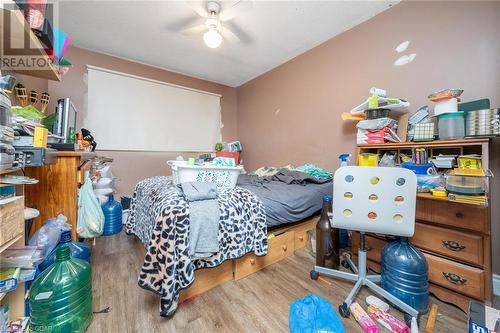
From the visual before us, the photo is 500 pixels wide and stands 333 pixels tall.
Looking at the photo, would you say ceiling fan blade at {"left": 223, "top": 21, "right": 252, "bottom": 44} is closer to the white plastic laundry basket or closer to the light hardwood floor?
the white plastic laundry basket

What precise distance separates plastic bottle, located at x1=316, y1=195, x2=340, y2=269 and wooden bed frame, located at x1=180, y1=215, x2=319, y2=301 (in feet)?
1.04

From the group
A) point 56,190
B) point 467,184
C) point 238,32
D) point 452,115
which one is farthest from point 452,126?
point 56,190

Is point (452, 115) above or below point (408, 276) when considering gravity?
above

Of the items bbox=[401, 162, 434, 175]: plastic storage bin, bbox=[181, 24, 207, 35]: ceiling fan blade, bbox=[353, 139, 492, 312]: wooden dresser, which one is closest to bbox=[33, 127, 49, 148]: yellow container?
bbox=[181, 24, 207, 35]: ceiling fan blade

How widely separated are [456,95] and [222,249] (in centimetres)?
192

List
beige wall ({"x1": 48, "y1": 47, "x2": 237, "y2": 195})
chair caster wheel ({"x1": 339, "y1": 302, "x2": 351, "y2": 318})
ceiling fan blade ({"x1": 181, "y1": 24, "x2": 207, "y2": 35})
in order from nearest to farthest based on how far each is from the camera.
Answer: chair caster wheel ({"x1": 339, "y1": 302, "x2": 351, "y2": 318}) → ceiling fan blade ({"x1": 181, "y1": 24, "x2": 207, "y2": 35}) → beige wall ({"x1": 48, "y1": 47, "x2": 237, "y2": 195})

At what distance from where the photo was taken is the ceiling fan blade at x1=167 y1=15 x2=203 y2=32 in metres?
2.16

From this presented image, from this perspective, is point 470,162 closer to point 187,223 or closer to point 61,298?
point 187,223

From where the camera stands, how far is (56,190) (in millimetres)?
1475

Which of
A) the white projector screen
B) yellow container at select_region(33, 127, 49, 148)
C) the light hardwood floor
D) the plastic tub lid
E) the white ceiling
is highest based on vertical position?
the white ceiling

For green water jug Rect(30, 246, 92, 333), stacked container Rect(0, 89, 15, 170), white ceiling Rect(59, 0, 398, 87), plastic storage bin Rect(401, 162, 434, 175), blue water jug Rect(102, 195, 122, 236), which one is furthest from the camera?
blue water jug Rect(102, 195, 122, 236)

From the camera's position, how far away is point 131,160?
10.3ft

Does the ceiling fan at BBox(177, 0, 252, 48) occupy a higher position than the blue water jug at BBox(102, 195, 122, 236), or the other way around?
the ceiling fan at BBox(177, 0, 252, 48)

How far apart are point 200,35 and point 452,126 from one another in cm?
260
